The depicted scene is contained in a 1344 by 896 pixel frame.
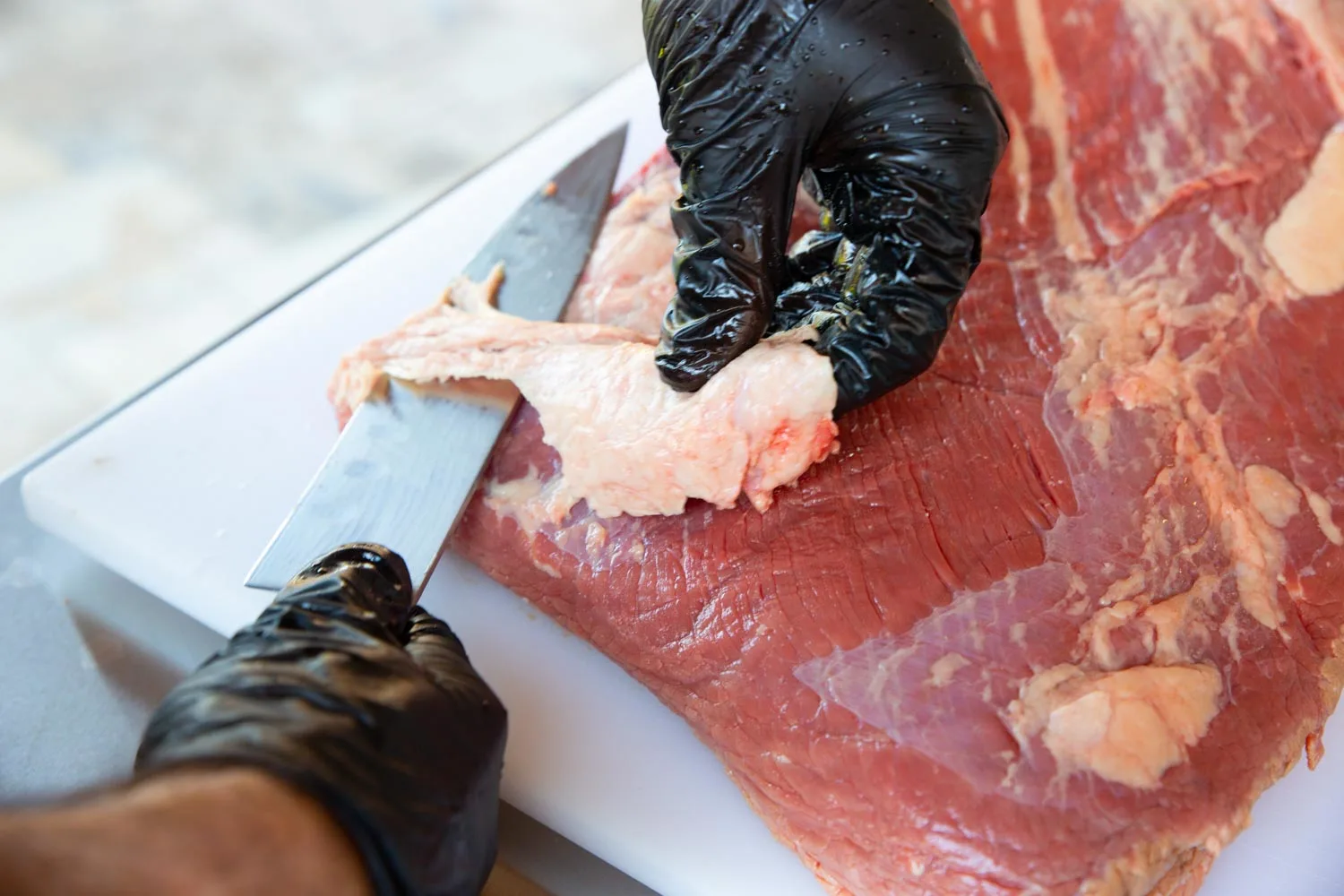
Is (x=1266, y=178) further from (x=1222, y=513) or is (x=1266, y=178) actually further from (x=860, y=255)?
(x=860, y=255)

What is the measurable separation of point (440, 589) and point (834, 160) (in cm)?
97

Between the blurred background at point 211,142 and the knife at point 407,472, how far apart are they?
112 cm

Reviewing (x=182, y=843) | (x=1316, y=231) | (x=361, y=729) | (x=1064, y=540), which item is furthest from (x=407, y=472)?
(x=1316, y=231)

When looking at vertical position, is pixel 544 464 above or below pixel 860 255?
below

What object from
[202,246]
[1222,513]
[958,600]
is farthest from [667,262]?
[202,246]

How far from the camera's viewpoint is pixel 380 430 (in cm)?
162

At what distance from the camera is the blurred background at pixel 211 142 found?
2.72 metres

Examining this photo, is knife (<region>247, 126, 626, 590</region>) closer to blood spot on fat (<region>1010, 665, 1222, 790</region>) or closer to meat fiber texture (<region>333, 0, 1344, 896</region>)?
meat fiber texture (<region>333, 0, 1344, 896</region>)

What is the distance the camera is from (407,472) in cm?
157

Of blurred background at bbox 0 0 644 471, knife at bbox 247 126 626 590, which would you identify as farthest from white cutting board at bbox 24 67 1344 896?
blurred background at bbox 0 0 644 471

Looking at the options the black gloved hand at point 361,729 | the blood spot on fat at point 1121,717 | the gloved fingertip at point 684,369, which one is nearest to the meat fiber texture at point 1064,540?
the blood spot on fat at point 1121,717

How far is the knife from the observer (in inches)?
58.7

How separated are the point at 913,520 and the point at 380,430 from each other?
88 centimetres

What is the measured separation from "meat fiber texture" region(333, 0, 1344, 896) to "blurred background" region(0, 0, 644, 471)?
1.67 meters
